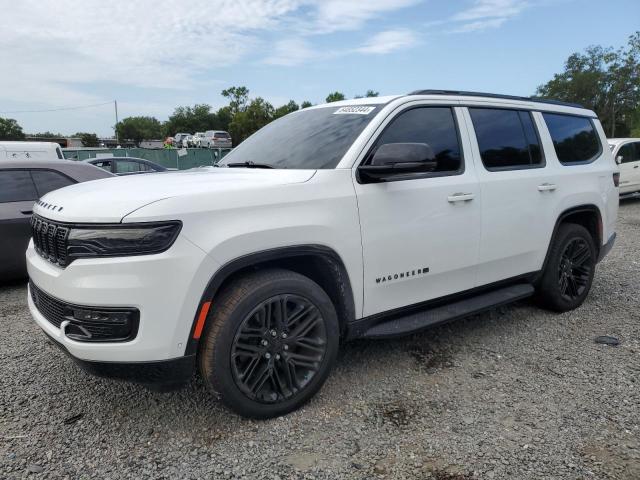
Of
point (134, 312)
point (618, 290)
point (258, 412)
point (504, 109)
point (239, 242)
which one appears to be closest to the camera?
point (134, 312)

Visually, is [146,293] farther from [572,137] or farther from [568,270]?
[572,137]

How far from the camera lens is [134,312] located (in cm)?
223

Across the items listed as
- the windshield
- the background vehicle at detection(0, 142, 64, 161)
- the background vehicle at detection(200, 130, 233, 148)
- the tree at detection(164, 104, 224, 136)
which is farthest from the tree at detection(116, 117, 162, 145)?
the windshield

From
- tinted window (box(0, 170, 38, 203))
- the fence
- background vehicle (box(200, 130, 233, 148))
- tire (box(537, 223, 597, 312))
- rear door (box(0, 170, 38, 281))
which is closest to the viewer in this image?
tire (box(537, 223, 597, 312))

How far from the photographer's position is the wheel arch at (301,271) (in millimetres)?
2367

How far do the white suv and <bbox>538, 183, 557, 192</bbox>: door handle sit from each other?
0.05ft

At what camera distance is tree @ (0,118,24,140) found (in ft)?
273

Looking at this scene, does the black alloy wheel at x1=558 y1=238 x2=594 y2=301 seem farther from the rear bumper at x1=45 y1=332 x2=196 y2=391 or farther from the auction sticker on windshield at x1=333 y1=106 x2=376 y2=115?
the rear bumper at x1=45 y1=332 x2=196 y2=391

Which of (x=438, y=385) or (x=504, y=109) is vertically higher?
(x=504, y=109)

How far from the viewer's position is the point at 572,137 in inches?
177

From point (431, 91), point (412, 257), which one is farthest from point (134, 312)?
point (431, 91)

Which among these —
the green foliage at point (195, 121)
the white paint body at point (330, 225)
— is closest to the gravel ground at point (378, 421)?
the white paint body at point (330, 225)

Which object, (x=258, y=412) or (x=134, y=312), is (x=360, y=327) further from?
(x=134, y=312)

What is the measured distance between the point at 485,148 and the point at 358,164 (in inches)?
50.3
